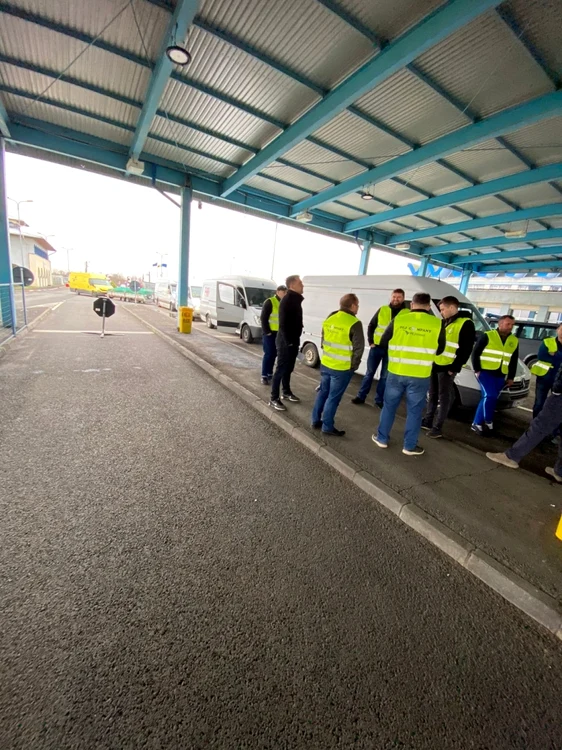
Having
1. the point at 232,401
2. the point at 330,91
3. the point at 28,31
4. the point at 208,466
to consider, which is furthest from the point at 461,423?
the point at 28,31

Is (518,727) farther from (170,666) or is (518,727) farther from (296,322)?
(296,322)

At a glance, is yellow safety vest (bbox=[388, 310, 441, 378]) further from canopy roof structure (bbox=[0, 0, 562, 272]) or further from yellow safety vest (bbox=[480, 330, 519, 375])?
canopy roof structure (bbox=[0, 0, 562, 272])

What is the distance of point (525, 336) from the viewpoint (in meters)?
13.0

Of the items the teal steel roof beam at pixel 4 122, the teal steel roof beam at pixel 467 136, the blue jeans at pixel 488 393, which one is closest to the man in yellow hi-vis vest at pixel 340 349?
the blue jeans at pixel 488 393

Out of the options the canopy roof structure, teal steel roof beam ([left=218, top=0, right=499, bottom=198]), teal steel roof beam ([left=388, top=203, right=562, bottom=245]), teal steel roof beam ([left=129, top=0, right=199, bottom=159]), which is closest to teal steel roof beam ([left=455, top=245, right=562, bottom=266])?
teal steel roof beam ([left=388, top=203, right=562, bottom=245])

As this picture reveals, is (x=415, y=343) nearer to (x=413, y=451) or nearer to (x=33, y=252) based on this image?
(x=413, y=451)

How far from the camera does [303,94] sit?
7941 millimetres

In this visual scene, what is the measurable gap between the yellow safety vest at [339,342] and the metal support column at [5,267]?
33.2 feet

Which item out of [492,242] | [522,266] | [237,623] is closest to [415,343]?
[237,623]

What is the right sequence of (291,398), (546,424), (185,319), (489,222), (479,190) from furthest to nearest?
1. (489,222)
2. (185,319)
3. (479,190)
4. (291,398)
5. (546,424)

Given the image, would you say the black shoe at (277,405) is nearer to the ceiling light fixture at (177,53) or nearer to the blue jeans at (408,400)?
the blue jeans at (408,400)

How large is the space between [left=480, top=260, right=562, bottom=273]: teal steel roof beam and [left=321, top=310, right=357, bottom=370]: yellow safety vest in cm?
2712

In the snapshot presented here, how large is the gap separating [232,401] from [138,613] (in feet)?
12.6

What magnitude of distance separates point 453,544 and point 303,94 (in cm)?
1012
